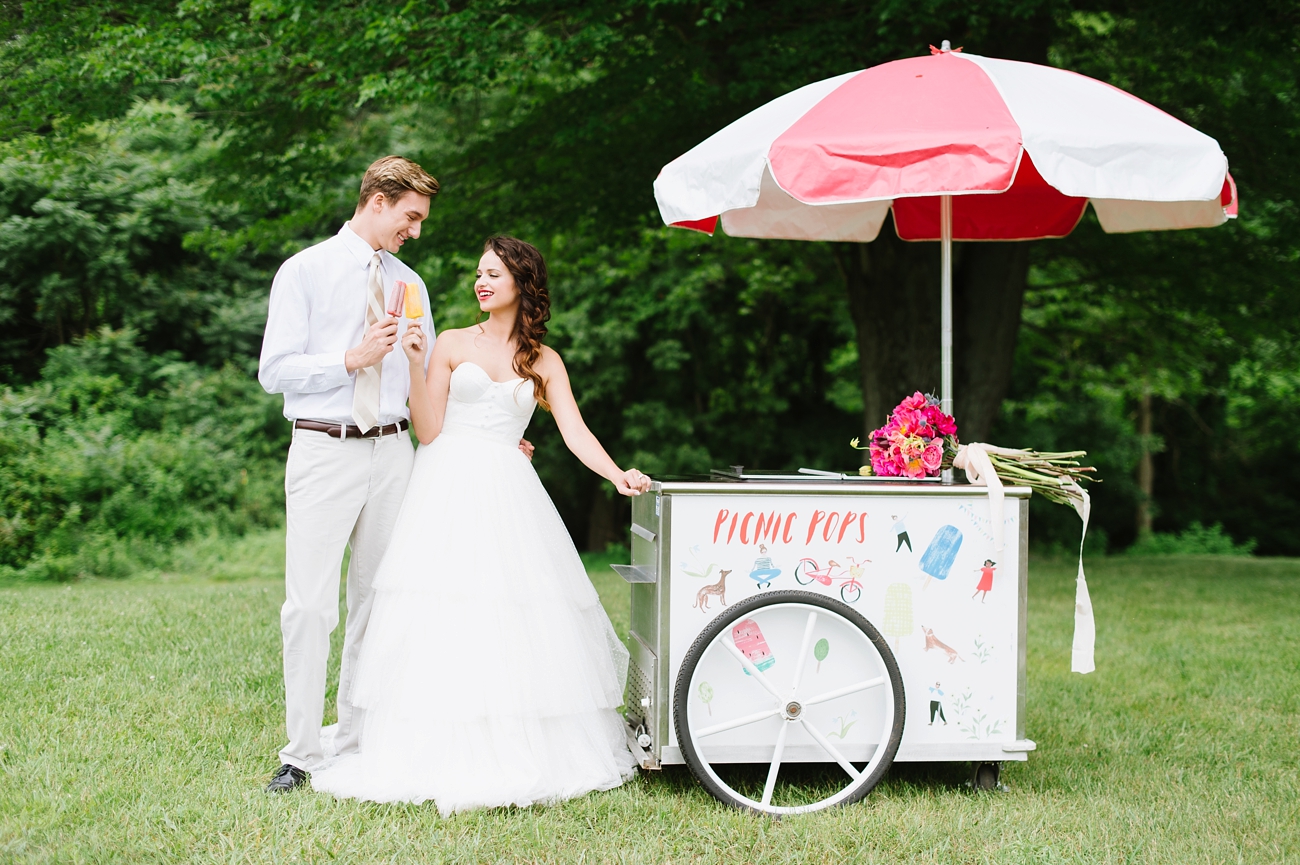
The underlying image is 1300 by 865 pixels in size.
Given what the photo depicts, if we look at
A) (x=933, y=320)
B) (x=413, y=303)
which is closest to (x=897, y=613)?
(x=413, y=303)

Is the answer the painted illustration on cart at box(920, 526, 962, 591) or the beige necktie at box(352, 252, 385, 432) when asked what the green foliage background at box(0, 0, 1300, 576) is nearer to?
the beige necktie at box(352, 252, 385, 432)

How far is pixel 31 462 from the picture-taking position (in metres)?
11.3

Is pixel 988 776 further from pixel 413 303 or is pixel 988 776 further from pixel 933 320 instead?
pixel 933 320

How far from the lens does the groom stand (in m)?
3.88

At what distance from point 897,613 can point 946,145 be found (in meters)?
1.63

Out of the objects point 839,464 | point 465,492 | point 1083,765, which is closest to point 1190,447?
point 839,464

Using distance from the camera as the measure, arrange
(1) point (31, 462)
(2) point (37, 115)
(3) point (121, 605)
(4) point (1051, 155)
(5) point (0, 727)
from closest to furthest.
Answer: (4) point (1051, 155) → (5) point (0, 727) → (3) point (121, 605) → (2) point (37, 115) → (1) point (31, 462)

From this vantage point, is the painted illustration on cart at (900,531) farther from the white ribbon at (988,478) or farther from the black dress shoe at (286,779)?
the black dress shoe at (286,779)

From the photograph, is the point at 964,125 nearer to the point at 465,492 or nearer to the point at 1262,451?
the point at 465,492

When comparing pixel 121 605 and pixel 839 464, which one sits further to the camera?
pixel 839 464

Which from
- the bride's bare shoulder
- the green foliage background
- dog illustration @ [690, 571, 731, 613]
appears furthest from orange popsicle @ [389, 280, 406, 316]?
the green foliage background

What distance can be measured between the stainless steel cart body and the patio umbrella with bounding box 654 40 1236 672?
25cm

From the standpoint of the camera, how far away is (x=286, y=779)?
384 cm

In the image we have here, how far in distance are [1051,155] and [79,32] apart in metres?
8.34
